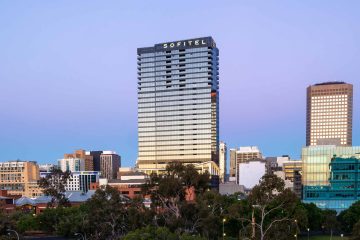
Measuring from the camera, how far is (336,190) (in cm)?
12019

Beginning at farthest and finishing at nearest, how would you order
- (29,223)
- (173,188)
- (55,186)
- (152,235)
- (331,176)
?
(331,176)
(55,186)
(29,223)
(173,188)
(152,235)

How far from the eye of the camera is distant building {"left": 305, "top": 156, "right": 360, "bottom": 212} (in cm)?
11869

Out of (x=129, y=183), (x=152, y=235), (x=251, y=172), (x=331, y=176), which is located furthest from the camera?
(x=251, y=172)

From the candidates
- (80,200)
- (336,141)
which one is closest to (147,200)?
(80,200)

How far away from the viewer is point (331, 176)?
399 ft

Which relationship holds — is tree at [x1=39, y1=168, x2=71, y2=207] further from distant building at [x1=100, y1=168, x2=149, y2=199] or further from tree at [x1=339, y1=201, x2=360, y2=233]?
tree at [x1=339, y1=201, x2=360, y2=233]

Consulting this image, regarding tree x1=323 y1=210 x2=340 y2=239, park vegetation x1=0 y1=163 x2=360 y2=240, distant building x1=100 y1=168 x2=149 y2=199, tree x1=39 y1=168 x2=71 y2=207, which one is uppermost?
park vegetation x1=0 y1=163 x2=360 y2=240

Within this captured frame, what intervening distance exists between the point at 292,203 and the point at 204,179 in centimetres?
1558

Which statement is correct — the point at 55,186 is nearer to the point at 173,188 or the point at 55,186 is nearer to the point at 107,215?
the point at 107,215

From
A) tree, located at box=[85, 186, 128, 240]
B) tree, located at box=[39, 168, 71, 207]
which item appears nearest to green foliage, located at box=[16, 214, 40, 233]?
tree, located at box=[39, 168, 71, 207]

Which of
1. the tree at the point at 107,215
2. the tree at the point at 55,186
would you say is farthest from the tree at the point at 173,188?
the tree at the point at 55,186

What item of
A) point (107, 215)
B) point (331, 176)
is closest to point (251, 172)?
point (331, 176)

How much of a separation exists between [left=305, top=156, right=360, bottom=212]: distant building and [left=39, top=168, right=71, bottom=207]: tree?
7368 cm

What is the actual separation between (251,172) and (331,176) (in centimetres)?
6963
